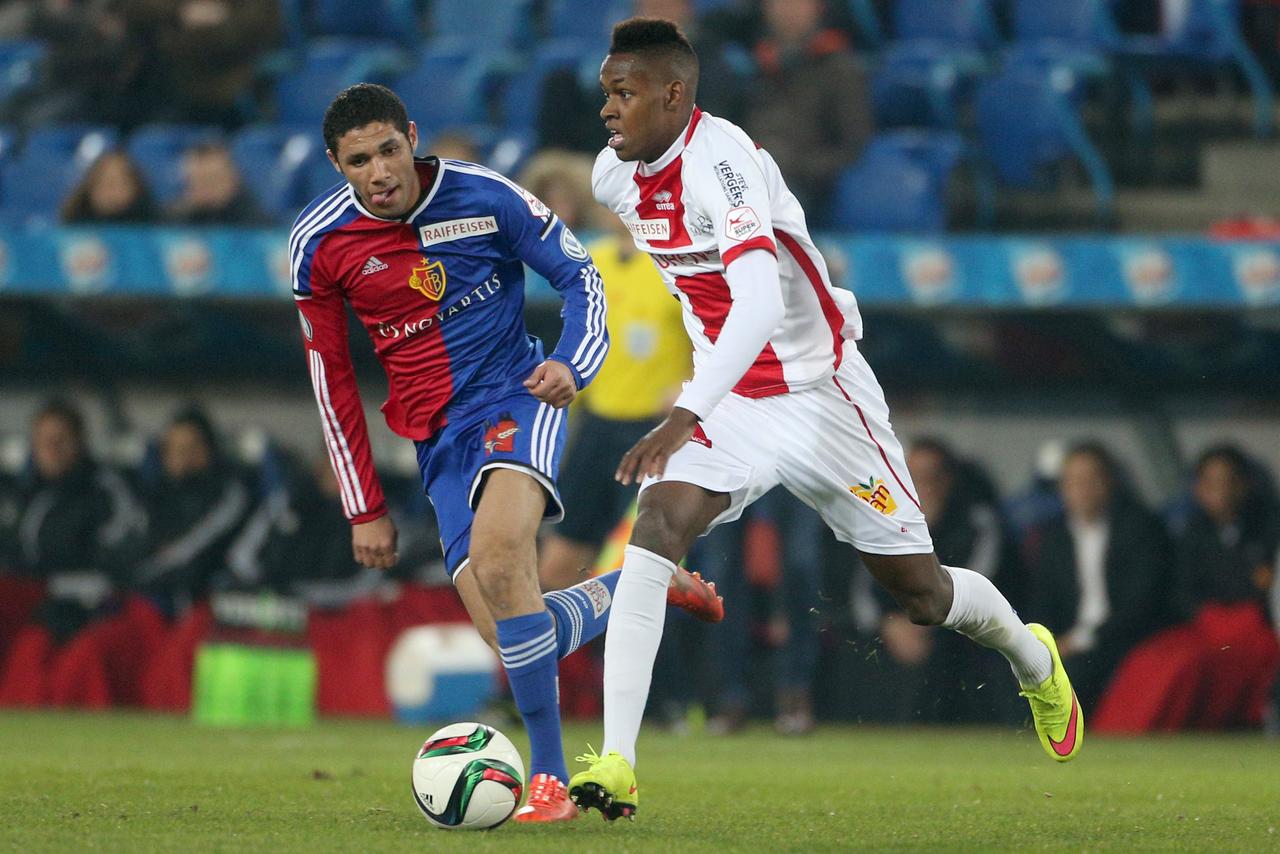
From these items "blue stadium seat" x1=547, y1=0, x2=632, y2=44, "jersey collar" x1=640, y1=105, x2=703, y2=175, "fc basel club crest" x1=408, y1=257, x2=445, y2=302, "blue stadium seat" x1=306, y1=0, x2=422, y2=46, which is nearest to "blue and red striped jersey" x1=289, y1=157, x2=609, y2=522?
"fc basel club crest" x1=408, y1=257, x2=445, y2=302

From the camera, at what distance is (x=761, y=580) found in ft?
32.4

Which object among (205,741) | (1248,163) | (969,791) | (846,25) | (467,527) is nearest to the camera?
(467,527)

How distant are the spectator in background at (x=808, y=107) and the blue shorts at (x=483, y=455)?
459 centimetres

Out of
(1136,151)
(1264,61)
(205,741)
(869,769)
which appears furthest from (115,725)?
(1264,61)

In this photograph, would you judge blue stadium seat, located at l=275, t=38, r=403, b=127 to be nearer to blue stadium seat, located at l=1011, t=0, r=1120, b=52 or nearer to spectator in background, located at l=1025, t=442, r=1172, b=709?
blue stadium seat, located at l=1011, t=0, r=1120, b=52

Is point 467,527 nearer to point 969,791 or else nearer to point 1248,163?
point 969,791

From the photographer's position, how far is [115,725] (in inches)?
366

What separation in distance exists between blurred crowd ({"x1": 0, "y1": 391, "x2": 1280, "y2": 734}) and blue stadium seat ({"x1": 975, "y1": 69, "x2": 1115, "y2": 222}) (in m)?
1.52

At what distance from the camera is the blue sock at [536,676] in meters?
5.02

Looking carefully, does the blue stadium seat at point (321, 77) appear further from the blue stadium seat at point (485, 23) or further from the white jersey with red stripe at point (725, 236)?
the white jersey with red stripe at point (725, 236)

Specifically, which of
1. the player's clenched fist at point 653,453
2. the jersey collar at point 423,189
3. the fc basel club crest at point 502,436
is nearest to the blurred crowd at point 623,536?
the jersey collar at point 423,189

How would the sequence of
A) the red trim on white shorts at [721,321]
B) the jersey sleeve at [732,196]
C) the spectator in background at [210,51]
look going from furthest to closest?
the spectator in background at [210,51]
the red trim on white shorts at [721,321]
the jersey sleeve at [732,196]

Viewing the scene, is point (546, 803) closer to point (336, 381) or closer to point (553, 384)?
point (553, 384)

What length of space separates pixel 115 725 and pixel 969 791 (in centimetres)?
467
